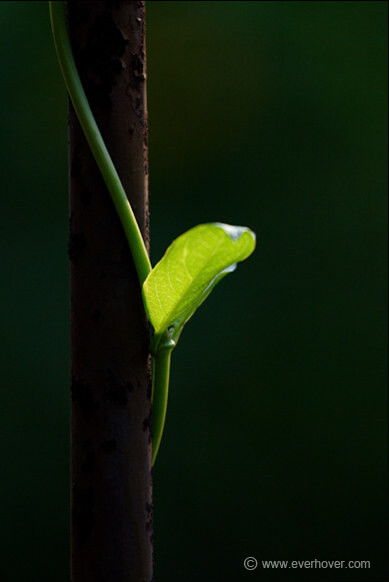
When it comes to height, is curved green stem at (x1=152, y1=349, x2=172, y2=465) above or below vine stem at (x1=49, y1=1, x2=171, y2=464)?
below

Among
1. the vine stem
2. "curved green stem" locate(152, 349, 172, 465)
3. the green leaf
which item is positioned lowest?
"curved green stem" locate(152, 349, 172, 465)

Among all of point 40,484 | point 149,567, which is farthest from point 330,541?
point 149,567

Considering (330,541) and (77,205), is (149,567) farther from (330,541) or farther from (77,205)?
(330,541)

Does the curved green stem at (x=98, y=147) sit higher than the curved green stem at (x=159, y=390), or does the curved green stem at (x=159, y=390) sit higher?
the curved green stem at (x=98, y=147)
